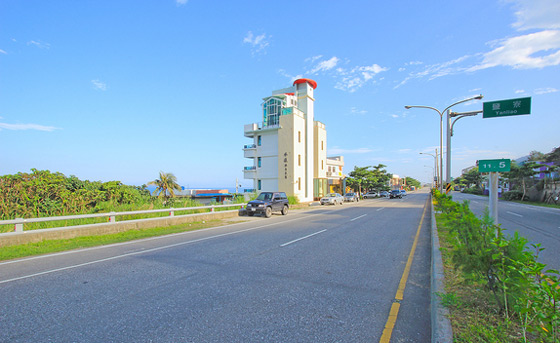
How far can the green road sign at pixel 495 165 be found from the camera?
17.8 feet

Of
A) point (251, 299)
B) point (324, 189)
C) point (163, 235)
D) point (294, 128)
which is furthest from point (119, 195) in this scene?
point (324, 189)

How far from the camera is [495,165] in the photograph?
559 centimetres

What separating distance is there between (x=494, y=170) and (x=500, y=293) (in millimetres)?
2855

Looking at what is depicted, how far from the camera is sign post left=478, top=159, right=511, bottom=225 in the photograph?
5426 millimetres

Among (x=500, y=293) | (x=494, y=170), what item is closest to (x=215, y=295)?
(x=500, y=293)

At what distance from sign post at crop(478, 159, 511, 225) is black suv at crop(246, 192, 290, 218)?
15197 mm

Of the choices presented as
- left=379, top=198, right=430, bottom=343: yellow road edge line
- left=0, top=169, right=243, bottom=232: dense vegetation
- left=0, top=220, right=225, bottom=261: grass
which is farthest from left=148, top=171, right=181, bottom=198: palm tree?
left=379, top=198, right=430, bottom=343: yellow road edge line

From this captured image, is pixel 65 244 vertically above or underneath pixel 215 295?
underneath

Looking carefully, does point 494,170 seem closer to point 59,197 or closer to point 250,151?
point 59,197

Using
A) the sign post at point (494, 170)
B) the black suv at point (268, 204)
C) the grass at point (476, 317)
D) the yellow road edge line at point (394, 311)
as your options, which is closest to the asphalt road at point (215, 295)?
the yellow road edge line at point (394, 311)

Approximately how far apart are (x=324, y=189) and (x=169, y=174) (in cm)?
3228

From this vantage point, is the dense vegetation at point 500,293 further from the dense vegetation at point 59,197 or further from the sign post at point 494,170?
the dense vegetation at point 59,197

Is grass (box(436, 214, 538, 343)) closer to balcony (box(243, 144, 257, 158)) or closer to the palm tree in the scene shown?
the palm tree

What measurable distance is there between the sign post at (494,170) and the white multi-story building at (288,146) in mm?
31884
